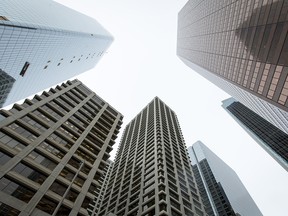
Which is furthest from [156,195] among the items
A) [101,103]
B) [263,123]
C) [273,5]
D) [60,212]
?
[263,123]

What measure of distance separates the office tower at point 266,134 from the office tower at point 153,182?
3012 inches

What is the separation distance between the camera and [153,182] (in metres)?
50.7

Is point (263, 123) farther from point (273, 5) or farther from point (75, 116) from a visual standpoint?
point (75, 116)

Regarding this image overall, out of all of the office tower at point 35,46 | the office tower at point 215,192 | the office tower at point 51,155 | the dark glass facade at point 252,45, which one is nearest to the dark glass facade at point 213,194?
the office tower at point 215,192

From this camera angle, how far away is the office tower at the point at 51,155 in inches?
1105

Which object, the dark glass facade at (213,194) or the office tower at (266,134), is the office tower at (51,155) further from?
the office tower at (266,134)

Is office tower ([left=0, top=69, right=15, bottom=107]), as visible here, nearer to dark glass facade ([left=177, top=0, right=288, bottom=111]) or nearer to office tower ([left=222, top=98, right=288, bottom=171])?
dark glass facade ([left=177, top=0, right=288, bottom=111])

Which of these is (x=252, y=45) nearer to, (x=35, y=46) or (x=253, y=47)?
(x=253, y=47)

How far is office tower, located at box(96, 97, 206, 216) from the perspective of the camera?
45.2 m

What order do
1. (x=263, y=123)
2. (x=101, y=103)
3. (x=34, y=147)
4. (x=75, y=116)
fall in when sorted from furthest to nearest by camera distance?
(x=263, y=123) < (x=101, y=103) < (x=75, y=116) < (x=34, y=147)

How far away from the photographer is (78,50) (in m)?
120

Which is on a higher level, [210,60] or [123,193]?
[210,60]

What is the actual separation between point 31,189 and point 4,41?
49671mm

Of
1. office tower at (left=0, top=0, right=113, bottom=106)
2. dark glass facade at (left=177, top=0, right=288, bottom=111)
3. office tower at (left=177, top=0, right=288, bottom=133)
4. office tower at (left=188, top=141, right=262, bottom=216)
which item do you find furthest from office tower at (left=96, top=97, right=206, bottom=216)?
office tower at (left=188, top=141, right=262, bottom=216)
